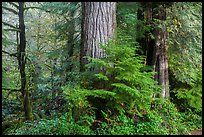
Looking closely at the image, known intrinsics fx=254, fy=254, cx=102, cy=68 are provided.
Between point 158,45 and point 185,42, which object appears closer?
point 158,45

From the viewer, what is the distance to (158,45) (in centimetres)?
688

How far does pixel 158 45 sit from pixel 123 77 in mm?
2561

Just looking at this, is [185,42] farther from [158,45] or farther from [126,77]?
[126,77]

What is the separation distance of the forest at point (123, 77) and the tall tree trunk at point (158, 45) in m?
0.03

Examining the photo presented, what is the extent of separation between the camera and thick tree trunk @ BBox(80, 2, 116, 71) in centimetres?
560

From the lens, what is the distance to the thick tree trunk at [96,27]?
560cm

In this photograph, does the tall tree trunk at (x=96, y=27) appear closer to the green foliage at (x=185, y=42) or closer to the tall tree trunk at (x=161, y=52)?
the tall tree trunk at (x=161, y=52)

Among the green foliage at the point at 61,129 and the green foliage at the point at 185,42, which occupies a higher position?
the green foliage at the point at 185,42

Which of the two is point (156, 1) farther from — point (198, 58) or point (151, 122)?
point (151, 122)

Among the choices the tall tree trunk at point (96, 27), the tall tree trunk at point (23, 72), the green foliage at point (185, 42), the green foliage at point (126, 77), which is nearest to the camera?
the green foliage at point (126, 77)

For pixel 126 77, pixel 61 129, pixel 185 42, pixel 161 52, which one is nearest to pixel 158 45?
pixel 161 52

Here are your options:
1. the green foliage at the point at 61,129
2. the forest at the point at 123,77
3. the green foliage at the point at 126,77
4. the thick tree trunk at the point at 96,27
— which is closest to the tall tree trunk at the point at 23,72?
the forest at the point at 123,77

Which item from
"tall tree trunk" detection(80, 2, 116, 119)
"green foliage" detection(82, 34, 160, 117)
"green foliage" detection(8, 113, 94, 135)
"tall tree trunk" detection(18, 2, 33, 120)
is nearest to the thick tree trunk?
"tall tree trunk" detection(80, 2, 116, 119)

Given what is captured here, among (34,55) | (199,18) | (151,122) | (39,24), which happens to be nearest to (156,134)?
(151,122)
